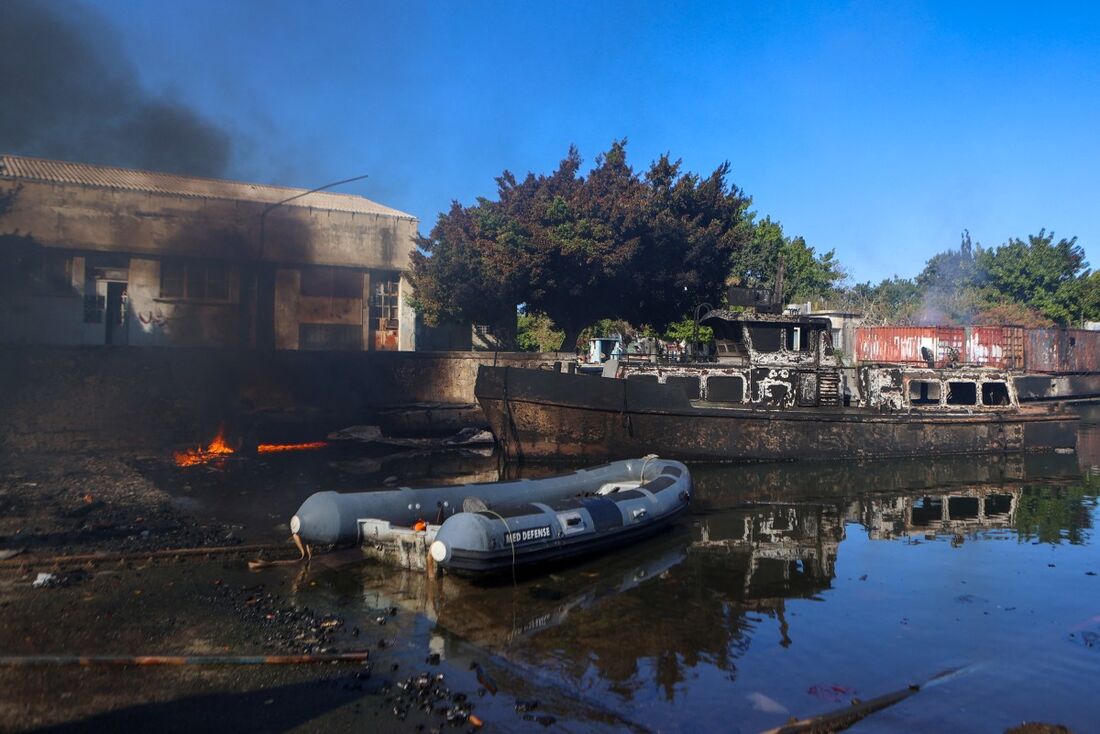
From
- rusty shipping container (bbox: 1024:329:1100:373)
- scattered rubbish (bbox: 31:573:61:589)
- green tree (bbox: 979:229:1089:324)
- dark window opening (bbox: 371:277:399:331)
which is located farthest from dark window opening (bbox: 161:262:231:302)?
green tree (bbox: 979:229:1089:324)

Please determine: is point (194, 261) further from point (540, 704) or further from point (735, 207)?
point (540, 704)

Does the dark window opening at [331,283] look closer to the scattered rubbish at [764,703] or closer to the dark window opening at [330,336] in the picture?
the dark window opening at [330,336]

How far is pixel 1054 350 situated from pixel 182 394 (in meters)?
30.3

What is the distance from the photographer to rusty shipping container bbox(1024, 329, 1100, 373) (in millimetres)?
29406

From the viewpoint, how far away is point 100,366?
52.5 feet

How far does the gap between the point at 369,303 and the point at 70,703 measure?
22376mm

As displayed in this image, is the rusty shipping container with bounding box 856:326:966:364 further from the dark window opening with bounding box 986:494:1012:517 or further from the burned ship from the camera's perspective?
the dark window opening with bounding box 986:494:1012:517

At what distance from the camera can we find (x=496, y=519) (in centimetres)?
783

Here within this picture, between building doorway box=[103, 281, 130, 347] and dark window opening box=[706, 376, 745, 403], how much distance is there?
1717 centimetres

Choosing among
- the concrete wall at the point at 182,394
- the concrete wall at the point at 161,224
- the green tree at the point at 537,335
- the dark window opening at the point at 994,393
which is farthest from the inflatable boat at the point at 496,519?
the green tree at the point at 537,335

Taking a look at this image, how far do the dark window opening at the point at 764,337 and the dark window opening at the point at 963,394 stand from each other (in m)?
5.51

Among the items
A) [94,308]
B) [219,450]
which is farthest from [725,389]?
[94,308]

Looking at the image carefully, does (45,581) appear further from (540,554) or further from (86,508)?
(540,554)

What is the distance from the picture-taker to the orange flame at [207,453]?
1478 cm
